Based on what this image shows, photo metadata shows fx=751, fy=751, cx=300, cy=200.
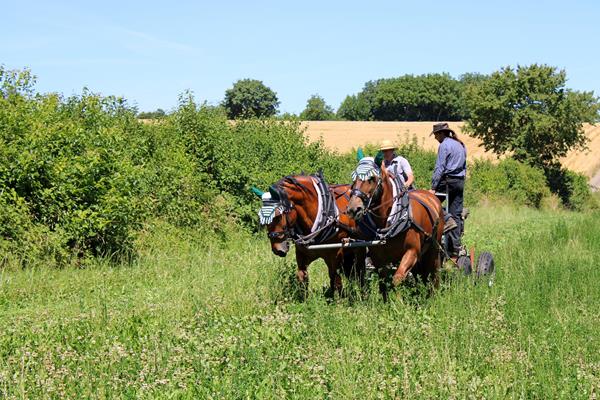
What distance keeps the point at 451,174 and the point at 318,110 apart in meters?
92.6

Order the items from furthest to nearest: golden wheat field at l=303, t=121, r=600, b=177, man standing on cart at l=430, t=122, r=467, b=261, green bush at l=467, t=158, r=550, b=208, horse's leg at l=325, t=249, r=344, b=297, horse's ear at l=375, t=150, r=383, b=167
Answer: golden wheat field at l=303, t=121, r=600, b=177 → green bush at l=467, t=158, r=550, b=208 → man standing on cart at l=430, t=122, r=467, b=261 → horse's leg at l=325, t=249, r=344, b=297 → horse's ear at l=375, t=150, r=383, b=167

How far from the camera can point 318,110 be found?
101750 millimetres

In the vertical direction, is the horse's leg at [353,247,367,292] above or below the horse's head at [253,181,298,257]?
below

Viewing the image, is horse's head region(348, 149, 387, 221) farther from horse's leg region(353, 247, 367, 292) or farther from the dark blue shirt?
the dark blue shirt

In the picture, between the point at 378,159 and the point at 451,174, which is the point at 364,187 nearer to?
the point at 378,159

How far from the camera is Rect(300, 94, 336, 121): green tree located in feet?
331

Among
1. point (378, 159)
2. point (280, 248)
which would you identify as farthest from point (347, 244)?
point (378, 159)

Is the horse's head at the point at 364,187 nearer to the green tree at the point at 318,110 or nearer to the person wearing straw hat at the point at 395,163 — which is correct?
the person wearing straw hat at the point at 395,163

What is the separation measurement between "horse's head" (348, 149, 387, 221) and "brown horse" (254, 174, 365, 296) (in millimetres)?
276

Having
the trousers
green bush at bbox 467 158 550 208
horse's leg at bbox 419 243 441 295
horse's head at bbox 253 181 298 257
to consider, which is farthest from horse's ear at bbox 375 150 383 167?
green bush at bbox 467 158 550 208

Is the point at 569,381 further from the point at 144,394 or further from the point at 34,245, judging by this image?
the point at 34,245

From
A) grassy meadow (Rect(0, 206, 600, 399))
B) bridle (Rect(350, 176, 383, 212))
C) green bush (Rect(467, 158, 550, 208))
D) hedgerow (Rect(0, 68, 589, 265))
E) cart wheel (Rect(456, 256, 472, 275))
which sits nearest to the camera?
grassy meadow (Rect(0, 206, 600, 399))

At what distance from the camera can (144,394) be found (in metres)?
5.15

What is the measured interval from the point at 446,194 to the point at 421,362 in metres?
4.45
